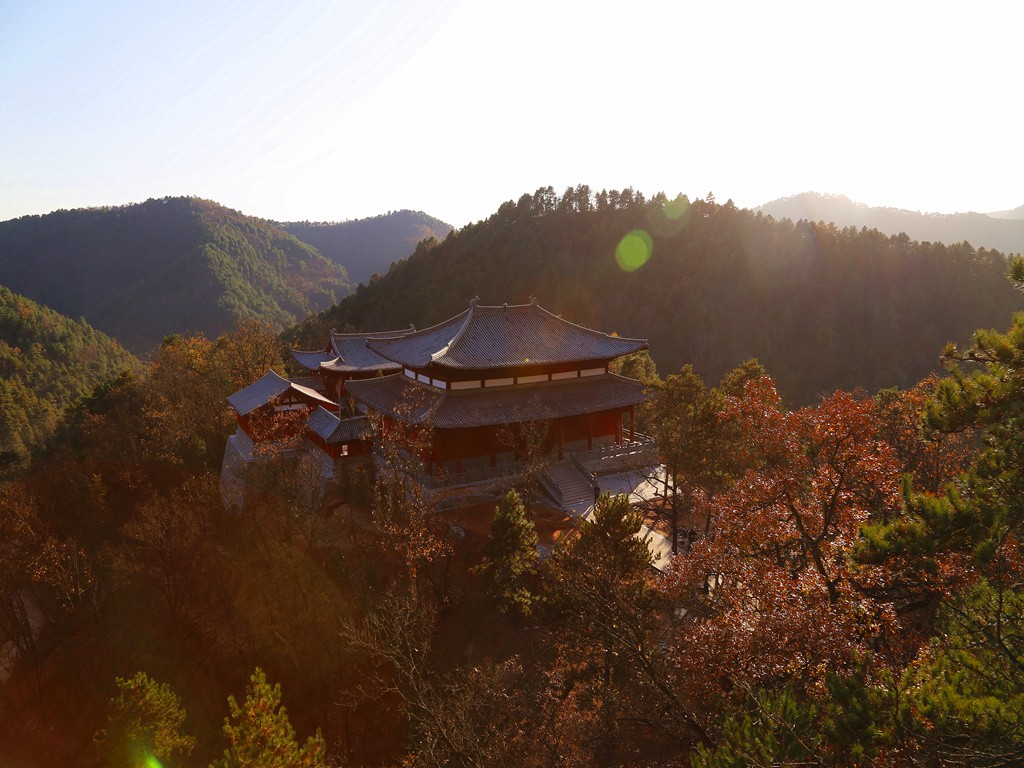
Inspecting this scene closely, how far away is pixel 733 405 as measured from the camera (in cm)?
1552

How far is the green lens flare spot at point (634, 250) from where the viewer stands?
90.8 m

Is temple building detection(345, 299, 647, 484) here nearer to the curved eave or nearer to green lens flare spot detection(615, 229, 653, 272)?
the curved eave

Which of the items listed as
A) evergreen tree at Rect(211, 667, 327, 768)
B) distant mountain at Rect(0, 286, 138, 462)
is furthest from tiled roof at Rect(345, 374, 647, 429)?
distant mountain at Rect(0, 286, 138, 462)

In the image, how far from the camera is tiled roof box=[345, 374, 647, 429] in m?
22.9

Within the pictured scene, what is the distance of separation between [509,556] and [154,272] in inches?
6157

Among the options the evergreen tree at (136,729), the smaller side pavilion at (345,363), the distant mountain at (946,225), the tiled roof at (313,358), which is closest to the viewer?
the evergreen tree at (136,729)

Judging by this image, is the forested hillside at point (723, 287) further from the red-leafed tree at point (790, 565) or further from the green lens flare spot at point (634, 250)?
the red-leafed tree at point (790, 565)

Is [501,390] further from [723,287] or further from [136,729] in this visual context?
[723,287]

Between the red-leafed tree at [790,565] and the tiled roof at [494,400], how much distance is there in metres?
9.90

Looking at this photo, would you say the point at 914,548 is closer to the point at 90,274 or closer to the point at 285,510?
the point at 285,510

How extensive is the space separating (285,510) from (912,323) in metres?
91.5

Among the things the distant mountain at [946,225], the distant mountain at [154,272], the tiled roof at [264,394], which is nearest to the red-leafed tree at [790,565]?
the tiled roof at [264,394]

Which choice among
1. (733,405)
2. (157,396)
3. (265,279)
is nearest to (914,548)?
(733,405)

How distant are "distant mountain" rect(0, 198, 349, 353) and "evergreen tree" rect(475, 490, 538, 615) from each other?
413 feet
